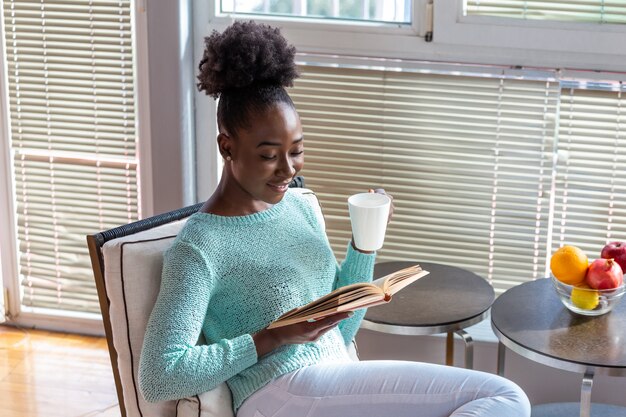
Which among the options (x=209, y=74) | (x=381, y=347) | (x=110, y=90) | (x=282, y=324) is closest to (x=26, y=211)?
(x=110, y=90)

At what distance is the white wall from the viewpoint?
2.61 metres

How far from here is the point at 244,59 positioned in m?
1.84

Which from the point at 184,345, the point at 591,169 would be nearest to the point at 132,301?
the point at 184,345

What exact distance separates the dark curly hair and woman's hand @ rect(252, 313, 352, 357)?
Answer: 39cm

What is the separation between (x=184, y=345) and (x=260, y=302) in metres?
0.19

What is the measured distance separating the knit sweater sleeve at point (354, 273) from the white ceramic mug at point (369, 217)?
0.14 ft

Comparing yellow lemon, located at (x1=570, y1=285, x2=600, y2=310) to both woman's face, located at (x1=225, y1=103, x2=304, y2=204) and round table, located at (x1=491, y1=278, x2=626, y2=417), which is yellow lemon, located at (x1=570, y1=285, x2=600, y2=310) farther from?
woman's face, located at (x1=225, y1=103, x2=304, y2=204)

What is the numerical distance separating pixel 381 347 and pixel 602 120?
0.88 metres

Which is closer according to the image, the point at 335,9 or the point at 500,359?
the point at 500,359

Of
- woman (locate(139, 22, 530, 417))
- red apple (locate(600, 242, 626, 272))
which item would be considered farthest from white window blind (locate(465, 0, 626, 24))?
woman (locate(139, 22, 530, 417))

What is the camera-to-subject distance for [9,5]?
2.95 metres

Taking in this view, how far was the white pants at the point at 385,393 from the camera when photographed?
68.3 inches

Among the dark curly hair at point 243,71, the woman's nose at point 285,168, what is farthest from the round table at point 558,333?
the dark curly hair at point 243,71

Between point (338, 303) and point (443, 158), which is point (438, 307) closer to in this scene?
point (443, 158)
